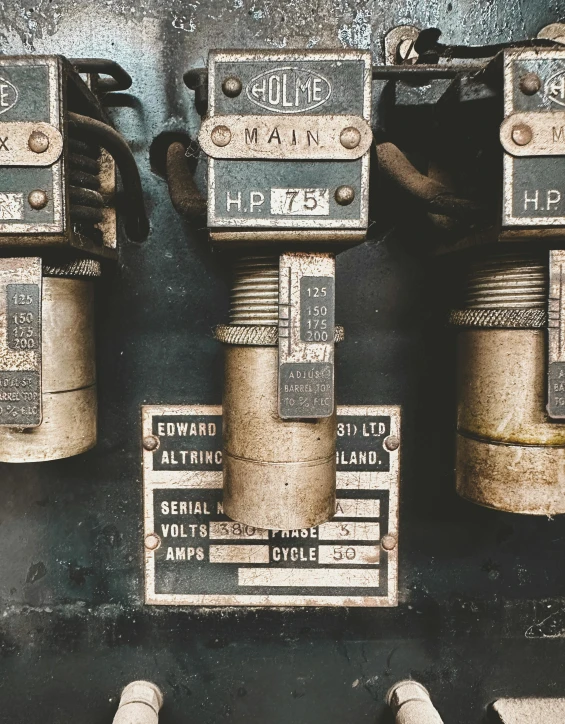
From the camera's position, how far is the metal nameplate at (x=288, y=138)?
61cm

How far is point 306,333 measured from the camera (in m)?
0.67

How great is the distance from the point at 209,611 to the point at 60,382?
1.66 feet

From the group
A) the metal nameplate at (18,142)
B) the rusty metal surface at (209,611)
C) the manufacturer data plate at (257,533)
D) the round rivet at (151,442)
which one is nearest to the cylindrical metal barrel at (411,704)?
the rusty metal surface at (209,611)

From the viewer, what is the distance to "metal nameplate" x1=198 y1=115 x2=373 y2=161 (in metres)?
0.62

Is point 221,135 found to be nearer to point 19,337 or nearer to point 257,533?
point 19,337

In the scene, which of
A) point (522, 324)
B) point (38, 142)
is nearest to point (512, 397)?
point (522, 324)

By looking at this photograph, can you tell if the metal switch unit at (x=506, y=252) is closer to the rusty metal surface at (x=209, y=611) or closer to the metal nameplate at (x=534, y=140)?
the metal nameplate at (x=534, y=140)

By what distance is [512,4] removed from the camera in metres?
0.84

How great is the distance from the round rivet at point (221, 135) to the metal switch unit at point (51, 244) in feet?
0.64

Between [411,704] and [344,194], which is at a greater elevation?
[344,194]

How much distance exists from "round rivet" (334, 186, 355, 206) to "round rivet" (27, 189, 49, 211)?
364mm

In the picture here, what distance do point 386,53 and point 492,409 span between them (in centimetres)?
61

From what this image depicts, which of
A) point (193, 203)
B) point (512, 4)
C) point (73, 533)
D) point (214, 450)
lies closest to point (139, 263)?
point (193, 203)

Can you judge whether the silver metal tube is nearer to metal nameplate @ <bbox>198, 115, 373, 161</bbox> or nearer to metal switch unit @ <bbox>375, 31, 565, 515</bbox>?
metal switch unit @ <bbox>375, 31, 565, 515</bbox>
